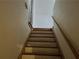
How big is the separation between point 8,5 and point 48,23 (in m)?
5.75

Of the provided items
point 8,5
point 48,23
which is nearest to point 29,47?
point 8,5

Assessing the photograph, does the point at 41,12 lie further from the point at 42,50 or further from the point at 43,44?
the point at 42,50

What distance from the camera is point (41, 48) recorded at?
4492 millimetres

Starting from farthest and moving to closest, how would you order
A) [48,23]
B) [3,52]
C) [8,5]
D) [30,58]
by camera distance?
1. [48,23]
2. [30,58]
3. [8,5]
4. [3,52]

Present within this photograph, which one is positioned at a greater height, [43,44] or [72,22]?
[72,22]

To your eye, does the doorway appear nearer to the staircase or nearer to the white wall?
the white wall

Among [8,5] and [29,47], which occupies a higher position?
[8,5]

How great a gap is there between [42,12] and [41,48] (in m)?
4.15

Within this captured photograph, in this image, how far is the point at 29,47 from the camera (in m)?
4.53

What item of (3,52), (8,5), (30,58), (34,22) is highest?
(8,5)

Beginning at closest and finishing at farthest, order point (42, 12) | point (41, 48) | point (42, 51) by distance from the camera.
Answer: point (42, 51) → point (41, 48) → point (42, 12)

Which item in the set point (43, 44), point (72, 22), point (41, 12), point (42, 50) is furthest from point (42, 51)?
point (41, 12)

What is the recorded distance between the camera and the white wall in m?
8.33

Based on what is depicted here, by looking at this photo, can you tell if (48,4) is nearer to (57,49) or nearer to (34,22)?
(34,22)
